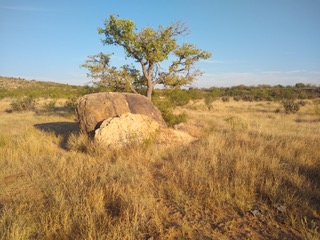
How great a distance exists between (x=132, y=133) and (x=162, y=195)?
3.35 m

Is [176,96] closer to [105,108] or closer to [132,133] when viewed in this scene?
[105,108]

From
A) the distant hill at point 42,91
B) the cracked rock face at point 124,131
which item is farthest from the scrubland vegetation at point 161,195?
the distant hill at point 42,91

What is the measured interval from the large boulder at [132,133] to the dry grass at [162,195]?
65 centimetres

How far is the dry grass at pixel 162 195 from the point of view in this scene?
3119mm

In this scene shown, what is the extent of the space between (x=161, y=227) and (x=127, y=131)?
4483mm

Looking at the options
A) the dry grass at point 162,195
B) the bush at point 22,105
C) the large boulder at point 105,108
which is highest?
the large boulder at point 105,108

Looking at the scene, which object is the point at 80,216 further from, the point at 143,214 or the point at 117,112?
the point at 117,112

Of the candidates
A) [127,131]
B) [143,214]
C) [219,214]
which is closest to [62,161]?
[127,131]

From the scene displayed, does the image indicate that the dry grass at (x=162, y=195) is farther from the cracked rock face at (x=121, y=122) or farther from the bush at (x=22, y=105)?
the bush at (x=22, y=105)

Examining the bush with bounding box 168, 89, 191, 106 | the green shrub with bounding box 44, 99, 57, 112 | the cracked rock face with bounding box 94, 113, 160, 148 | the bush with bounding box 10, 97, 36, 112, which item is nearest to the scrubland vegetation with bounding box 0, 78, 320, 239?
the cracked rock face with bounding box 94, 113, 160, 148

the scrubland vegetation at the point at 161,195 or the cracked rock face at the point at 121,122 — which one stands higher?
the cracked rock face at the point at 121,122

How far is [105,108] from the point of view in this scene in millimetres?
8570

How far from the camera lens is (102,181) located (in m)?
4.47

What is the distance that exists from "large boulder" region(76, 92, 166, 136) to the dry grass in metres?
1.92
